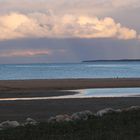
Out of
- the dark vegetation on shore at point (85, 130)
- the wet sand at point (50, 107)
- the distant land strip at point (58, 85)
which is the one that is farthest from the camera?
the distant land strip at point (58, 85)

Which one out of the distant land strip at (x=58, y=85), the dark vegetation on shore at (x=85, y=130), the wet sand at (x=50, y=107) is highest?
the distant land strip at (x=58, y=85)

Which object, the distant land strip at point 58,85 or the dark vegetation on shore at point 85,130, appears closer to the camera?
the dark vegetation on shore at point 85,130

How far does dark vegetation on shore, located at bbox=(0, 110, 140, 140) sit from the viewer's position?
14.6 meters

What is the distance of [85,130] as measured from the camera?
16016 millimetres

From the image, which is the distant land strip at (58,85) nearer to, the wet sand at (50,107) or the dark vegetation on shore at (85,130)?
the wet sand at (50,107)

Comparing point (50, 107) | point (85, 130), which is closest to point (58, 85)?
point (50, 107)

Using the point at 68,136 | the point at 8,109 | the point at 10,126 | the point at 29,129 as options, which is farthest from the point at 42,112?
the point at 68,136

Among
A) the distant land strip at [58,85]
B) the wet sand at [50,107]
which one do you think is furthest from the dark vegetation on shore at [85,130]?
the distant land strip at [58,85]

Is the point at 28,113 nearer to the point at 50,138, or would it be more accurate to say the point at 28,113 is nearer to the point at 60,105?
the point at 60,105

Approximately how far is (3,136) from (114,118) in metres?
5.06

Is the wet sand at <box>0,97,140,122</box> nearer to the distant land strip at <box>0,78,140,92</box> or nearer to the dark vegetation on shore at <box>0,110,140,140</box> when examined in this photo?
the dark vegetation on shore at <box>0,110,140,140</box>

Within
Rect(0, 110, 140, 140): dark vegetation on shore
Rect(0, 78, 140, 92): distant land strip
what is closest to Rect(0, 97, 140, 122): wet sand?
Rect(0, 110, 140, 140): dark vegetation on shore

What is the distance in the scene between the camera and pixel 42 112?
27.4m

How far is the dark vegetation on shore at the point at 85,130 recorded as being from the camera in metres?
14.6
